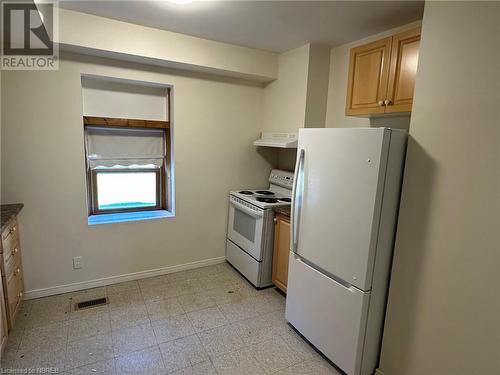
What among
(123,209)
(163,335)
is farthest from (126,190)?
(163,335)

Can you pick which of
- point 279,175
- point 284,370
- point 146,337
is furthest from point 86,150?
point 284,370

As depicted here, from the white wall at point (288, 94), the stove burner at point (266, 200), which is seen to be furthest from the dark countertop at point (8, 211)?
the white wall at point (288, 94)

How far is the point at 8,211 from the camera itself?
7.22 ft

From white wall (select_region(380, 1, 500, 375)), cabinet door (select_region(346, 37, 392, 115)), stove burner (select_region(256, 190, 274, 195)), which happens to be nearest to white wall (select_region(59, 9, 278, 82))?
cabinet door (select_region(346, 37, 392, 115))

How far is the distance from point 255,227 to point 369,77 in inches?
66.2

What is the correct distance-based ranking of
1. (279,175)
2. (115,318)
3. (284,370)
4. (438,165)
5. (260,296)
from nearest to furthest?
(438,165) → (284,370) → (115,318) → (260,296) → (279,175)

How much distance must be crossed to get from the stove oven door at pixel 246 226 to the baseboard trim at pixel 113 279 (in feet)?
1.51

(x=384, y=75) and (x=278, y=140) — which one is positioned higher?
(x=384, y=75)

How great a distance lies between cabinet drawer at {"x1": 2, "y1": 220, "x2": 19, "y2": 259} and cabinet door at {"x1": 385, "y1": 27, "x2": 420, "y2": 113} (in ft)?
9.43

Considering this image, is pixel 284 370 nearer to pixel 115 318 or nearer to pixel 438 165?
pixel 115 318

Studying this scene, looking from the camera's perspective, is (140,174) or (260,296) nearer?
(260,296)

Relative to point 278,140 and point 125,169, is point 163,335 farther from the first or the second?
point 278,140

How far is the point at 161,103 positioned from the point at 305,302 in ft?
8.04

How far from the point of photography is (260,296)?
112 inches
